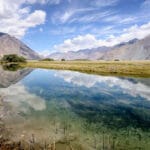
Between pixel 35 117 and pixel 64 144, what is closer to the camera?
pixel 64 144

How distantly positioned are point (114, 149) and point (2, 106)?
23.1 metres

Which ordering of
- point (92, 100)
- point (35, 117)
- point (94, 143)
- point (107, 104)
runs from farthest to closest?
point (92, 100)
point (107, 104)
point (35, 117)
point (94, 143)

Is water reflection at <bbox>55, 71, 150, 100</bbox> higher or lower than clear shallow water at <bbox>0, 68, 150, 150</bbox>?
higher

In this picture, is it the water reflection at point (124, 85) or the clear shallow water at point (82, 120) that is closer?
the clear shallow water at point (82, 120)

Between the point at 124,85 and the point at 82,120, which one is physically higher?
the point at 124,85

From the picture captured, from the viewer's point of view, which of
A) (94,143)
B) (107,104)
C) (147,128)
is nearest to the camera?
(94,143)

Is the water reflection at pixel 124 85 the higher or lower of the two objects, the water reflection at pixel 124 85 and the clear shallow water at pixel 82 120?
the higher

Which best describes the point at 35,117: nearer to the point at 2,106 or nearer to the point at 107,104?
the point at 2,106

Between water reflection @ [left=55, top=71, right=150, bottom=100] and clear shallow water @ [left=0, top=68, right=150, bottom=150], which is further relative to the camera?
water reflection @ [left=55, top=71, right=150, bottom=100]

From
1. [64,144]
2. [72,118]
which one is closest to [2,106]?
[72,118]

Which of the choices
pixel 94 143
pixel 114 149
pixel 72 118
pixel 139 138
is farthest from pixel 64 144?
pixel 72 118

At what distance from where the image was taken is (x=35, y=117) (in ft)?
106

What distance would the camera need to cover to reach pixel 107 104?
43.2 m

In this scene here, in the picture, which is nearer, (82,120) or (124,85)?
(82,120)
